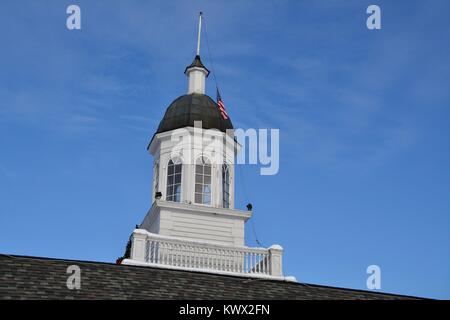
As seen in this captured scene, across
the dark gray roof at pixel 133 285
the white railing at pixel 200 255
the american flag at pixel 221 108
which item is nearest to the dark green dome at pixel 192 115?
the american flag at pixel 221 108

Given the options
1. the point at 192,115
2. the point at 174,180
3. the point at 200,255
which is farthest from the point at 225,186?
the point at 200,255

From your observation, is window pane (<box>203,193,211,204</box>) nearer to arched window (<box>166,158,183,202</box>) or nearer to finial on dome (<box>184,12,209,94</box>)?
arched window (<box>166,158,183,202</box>)

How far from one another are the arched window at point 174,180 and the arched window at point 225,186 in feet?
5.48

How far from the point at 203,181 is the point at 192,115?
2685 millimetres

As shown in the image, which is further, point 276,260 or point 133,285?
point 276,260

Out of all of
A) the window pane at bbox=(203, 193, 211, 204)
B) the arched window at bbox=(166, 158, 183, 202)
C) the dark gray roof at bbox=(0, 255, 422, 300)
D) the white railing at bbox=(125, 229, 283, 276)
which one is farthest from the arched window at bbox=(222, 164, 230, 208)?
the dark gray roof at bbox=(0, 255, 422, 300)

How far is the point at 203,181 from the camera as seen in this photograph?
2670cm

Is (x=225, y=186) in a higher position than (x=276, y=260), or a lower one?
higher

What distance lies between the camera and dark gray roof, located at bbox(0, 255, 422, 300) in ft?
53.8

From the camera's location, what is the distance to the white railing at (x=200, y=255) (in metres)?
21.8

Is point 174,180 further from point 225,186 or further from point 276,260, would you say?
point 276,260

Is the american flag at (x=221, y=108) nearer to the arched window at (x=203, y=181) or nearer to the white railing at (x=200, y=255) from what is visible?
the arched window at (x=203, y=181)
